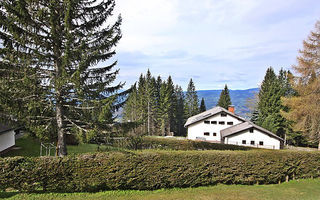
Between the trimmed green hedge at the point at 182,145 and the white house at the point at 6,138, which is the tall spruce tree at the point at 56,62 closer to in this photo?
the white house at the point at 6,138

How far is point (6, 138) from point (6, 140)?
181mm

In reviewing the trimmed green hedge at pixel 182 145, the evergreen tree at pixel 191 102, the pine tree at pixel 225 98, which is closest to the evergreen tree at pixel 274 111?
the pine tree at pixel 225 98

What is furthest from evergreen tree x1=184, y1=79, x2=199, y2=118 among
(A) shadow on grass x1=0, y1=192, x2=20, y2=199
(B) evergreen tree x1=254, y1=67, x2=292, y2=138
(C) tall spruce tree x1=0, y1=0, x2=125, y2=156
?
(A) shadow on grass x1=0, y1=192, x2=20, y2=199

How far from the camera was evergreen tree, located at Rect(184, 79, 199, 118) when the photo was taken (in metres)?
51.8

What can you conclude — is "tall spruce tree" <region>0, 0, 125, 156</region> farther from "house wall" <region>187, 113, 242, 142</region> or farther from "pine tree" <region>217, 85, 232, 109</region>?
"pine tree" <region>217, 85, 232, 109</region>

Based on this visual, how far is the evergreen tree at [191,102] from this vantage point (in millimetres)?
51822

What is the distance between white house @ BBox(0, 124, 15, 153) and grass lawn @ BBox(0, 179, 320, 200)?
361 inches

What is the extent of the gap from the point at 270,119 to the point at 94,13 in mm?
36234

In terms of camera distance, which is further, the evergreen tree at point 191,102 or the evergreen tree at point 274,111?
the evergreen tree at point 191,102

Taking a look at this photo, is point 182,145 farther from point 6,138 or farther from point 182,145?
point 6,138

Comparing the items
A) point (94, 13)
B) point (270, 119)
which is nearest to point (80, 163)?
point (94, 13)

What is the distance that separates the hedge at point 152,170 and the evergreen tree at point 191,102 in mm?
40368

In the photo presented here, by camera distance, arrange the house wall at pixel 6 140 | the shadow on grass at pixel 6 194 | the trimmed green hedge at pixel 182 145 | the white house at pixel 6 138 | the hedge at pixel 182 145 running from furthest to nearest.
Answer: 1. the trimmed green hedge at pixel 182 145
2. the hedge at pixel 182 145
3. the house wall at pixel 6 140
4. the white house at pixel 6 138
5. the shadow on grass at pixel 6 194

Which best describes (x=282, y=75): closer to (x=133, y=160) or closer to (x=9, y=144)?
(x=133, y=160)
